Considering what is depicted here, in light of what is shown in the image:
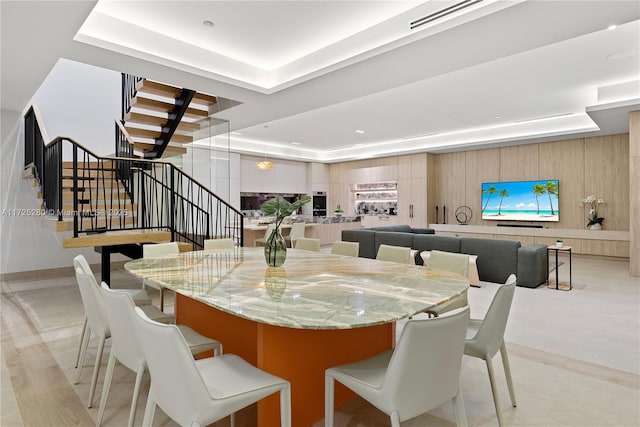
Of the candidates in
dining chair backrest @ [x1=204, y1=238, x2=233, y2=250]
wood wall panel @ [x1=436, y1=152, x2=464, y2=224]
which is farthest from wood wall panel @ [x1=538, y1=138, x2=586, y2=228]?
dining chair backrest @ [x1=204, y1=238, x2=233, y2=250]

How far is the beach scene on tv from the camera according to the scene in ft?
28.3

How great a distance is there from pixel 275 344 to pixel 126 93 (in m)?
6.26

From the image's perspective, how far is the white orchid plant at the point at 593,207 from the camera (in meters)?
7.92

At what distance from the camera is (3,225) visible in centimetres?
593

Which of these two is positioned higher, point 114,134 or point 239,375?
point 114,134

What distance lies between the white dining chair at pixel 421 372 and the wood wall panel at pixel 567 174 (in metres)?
8.61

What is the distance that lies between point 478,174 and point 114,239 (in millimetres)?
8808

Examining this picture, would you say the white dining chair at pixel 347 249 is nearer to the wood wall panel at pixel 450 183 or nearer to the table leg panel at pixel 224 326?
the table leg panel at pixel 224 326

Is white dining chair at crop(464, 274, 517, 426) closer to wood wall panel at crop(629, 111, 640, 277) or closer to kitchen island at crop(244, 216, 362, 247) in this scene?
wood wall panel at crop(629, 111, 640, 277)

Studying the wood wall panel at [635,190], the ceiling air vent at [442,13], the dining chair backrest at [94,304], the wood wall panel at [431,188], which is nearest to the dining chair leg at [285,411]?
the dining chair backrest at [94,304]

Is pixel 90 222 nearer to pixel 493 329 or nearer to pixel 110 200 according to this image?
pixel 110 200

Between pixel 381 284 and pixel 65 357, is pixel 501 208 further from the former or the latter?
pixel 65 357

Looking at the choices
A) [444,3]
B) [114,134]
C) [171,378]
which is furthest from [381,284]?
[114,134]

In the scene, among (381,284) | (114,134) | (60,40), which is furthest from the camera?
(114,134)
